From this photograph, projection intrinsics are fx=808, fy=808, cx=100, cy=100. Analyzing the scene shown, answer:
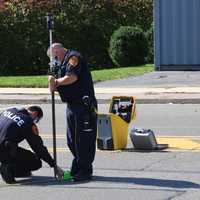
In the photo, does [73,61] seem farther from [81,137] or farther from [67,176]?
[67,176]

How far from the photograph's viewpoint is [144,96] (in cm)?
2134

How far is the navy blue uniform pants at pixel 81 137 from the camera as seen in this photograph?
31.9ft

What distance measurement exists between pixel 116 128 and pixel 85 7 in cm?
2148

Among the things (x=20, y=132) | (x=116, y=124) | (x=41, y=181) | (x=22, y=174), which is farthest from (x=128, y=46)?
(x=20, y=132)

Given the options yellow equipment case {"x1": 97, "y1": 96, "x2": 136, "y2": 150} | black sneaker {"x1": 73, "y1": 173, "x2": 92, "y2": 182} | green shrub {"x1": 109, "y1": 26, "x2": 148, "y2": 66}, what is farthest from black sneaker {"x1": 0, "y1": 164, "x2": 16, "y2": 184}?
green shrub {"x1": 109, "y1": 26, "x2": 148, "y2": 66}

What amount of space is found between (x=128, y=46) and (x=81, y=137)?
21.0 m

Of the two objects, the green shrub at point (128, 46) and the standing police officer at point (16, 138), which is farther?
the green shrub at point (128, 46)

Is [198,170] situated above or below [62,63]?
below

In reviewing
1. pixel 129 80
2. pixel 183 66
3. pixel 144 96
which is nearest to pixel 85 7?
pixel 183 66

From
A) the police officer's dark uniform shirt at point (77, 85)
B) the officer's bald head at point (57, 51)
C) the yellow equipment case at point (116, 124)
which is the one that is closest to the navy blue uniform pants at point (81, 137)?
the police officer's dark uniform shirt at point (77, 85)

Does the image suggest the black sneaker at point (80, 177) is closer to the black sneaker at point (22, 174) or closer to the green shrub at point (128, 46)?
the black sneaker at point (22, 174)

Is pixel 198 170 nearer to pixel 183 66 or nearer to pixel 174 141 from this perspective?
pixel 174 141

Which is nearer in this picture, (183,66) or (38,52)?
(183,66)

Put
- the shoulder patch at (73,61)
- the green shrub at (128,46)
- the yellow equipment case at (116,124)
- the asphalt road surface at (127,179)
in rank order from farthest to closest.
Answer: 1. the green shrub at (128,46)
2. the yellow equipment case at (116,124)
3. the shoulder patch at (73,61)
4. the asphalt road surface at (127,179)
